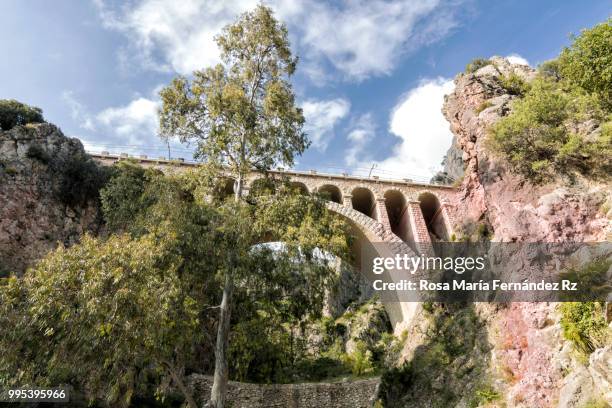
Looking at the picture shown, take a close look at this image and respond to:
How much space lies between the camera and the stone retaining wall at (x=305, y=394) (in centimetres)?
1454

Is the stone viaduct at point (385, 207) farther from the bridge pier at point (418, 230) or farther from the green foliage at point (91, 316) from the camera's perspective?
the green foliage at point (91, 316)

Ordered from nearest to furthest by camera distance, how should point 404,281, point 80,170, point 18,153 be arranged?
point 18,153, point 80,170, point 404,281

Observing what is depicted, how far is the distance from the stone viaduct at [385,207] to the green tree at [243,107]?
8.84 meters

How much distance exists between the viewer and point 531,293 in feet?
37.8

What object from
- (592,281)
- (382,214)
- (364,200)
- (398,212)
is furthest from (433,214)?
(592,281)

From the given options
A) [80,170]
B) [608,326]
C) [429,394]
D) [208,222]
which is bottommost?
[429,394]

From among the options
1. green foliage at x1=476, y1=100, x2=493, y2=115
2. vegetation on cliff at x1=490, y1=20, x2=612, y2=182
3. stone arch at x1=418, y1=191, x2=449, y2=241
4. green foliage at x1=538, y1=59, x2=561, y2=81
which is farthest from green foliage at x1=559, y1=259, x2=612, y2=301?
green foliage at x1=538, y1=59, x2=561, y2=81

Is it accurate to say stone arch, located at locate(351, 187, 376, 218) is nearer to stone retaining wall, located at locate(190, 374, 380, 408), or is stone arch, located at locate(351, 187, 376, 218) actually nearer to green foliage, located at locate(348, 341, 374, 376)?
green foliage, located at locate(348, 341, 374, 376)

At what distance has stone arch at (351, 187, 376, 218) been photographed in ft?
85.5

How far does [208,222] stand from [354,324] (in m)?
15.8

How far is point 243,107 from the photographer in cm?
1278

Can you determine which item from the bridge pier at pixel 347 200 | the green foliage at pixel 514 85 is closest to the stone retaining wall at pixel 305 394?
the bridge pier at pixel 347 200

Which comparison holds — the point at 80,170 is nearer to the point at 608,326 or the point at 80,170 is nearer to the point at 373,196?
the point at 373,196

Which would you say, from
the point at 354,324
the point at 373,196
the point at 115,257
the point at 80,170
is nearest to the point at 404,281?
the point at 354,324
